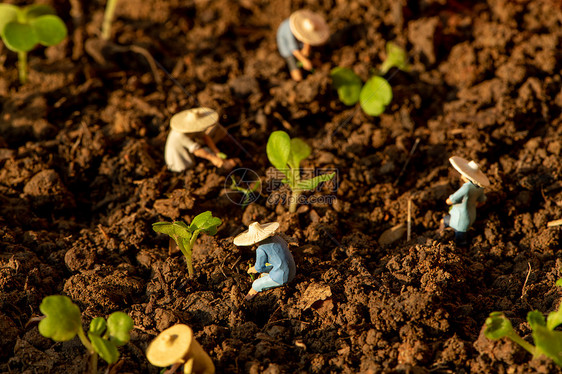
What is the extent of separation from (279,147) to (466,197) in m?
1.16

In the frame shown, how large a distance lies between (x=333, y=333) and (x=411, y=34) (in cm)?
292

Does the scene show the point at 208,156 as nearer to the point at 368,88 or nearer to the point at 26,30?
the point at 368,88

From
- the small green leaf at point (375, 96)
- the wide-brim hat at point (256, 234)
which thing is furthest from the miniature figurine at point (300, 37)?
the wide-brim hat at point (256, 234)

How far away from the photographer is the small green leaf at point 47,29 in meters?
3.99

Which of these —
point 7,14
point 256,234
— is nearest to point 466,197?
point 256,234

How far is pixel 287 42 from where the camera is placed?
430 centimetres

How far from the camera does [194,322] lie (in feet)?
9.57

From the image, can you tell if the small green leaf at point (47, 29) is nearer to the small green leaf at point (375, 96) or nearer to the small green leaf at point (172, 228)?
the small green leaf at point (172, 228)

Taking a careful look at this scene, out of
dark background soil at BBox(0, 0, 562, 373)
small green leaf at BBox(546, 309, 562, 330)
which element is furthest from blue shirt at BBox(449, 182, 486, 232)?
small green leaf at BBox(546, 309, 562, 330)

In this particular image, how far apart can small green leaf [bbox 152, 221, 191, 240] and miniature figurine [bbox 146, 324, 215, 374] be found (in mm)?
622

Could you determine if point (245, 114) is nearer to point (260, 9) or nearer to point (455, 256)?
point (260, 9)

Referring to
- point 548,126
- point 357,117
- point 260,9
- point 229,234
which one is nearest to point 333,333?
point 229,234

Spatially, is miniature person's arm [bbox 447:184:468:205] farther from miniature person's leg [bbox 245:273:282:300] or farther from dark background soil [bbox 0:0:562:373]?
miniature person's leg [bbox 245:273:282:300]

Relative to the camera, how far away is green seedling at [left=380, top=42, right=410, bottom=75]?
Result: 170 inches
